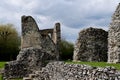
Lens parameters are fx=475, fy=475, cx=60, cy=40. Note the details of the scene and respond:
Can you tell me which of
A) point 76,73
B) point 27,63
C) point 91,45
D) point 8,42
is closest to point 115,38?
point 27,63

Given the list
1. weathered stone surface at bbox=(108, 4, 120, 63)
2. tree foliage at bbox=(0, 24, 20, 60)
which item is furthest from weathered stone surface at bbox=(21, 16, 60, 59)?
weathered stone surface at bbox=(108, 4, 120, 63)

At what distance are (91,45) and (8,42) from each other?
3533 centimetres

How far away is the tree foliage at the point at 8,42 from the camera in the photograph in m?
62.5

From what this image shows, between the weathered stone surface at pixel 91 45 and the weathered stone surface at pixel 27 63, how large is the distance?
19.2 ft

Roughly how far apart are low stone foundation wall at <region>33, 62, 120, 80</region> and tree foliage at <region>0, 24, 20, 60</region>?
127ft

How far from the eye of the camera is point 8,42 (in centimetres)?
6731

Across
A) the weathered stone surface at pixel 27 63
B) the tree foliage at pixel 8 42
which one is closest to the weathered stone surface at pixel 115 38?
the weathered stone surface at pixel 27 63

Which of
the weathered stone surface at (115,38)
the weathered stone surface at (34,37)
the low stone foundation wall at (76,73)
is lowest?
the low stone foundation wall at (76,73)

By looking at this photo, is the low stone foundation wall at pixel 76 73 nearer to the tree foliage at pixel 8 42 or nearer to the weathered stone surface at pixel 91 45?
the weathered stone surface at pixel 91 45

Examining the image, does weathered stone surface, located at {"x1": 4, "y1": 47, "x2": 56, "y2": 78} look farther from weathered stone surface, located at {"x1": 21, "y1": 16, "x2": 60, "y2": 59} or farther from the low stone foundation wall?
weathered stone surface, located at {"x1": 21, "y1": 16, "x2": 60, "y2": 59}

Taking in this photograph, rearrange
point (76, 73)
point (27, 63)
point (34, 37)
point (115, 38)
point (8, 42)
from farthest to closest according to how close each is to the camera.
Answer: point (8, 42) < point (34, 37) < point (27, 63) < point (115, 38) < point (76, 73)

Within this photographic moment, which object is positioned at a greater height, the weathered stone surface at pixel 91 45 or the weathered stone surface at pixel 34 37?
the weathered stone surface at pixel 34 37

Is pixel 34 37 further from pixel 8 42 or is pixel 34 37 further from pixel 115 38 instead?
pixel 8 42

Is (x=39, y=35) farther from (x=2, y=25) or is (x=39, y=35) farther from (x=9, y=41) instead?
(x=2, y=25)
